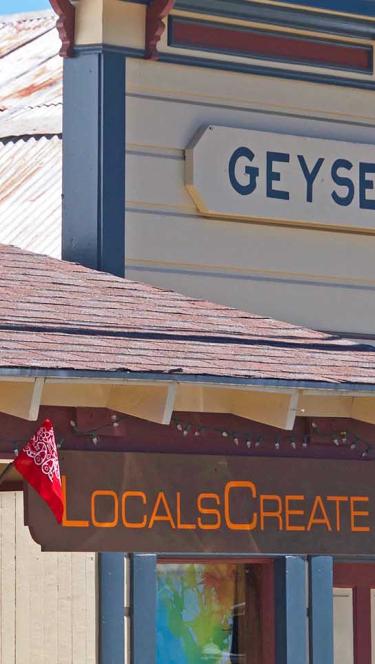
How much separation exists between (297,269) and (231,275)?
581 mm

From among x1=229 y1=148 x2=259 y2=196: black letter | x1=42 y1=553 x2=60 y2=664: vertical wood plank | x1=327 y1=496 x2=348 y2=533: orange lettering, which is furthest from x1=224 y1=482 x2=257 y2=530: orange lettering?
x1=229 y1=148 x2=259 y2=196: black letter

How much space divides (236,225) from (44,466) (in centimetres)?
354

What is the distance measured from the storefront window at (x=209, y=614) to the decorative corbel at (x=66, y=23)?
137 inches

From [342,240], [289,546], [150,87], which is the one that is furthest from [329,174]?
[289,546]

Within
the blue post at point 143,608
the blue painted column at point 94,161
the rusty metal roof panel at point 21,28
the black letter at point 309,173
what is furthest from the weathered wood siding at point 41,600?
the rusty metal roof panel at point 21,28

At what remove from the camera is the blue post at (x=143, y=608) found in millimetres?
9969

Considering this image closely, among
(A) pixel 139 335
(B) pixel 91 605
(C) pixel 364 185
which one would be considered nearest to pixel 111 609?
(B) pixel 91 605

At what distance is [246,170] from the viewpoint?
11.5 meters

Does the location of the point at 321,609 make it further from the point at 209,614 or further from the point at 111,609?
the point at 111,609

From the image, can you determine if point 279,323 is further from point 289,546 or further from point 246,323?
point 289,546

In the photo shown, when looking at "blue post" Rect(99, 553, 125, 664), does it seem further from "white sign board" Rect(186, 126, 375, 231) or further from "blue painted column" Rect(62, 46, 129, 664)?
"white sign board" Rect(186, 126, 375, 231)

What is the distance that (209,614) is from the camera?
10562 millimetres

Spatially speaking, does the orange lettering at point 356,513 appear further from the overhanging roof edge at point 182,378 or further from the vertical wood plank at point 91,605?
the vertical wood plank at point 91,605

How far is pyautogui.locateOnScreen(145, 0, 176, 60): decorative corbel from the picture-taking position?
36.0 ft
